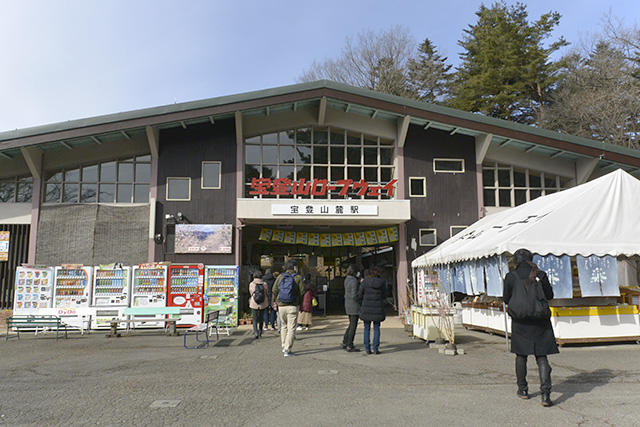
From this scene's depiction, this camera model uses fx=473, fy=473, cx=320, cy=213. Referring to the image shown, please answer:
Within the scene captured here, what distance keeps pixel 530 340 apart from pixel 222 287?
11585 mm

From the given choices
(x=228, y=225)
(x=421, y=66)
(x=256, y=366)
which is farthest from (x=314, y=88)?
(x=421, y=66)

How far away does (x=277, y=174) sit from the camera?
1788 centimetres

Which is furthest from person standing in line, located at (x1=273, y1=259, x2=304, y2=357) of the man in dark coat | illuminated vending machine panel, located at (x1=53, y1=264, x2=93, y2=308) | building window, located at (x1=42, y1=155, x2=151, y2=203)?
building window, located at (x1=42, y1=155, x2=151, y2=203)

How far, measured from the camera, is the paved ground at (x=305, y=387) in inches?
213

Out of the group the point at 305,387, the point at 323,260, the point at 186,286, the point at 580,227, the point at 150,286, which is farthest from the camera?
the point at 323,260

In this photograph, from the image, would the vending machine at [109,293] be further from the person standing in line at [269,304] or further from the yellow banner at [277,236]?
the yellow banner at [277,236]

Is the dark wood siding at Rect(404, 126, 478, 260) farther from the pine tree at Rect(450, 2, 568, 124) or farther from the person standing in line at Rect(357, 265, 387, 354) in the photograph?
the pine tree at Rect(450, 2, 568, 124)

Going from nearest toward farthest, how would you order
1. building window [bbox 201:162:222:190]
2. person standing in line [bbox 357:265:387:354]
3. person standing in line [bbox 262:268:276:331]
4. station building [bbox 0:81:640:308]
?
person standing in line [bbox 357:265:387:354]
person standing in line [bbox 262:268:276:331]
station building [bbox 0:81:640:308]
building window [bbox 201:162:222:190]

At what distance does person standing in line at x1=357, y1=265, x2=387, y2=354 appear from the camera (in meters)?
9.81

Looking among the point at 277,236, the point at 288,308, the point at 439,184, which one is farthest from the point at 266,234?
the point at 288,308

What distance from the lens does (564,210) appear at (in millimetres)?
10992

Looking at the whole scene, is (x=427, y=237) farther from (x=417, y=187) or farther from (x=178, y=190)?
(x=178, y=190)

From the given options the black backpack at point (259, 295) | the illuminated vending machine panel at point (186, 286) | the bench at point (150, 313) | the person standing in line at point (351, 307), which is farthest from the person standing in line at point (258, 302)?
the person standing in line at point (351, 307)

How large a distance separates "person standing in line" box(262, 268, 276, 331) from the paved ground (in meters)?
2.90
